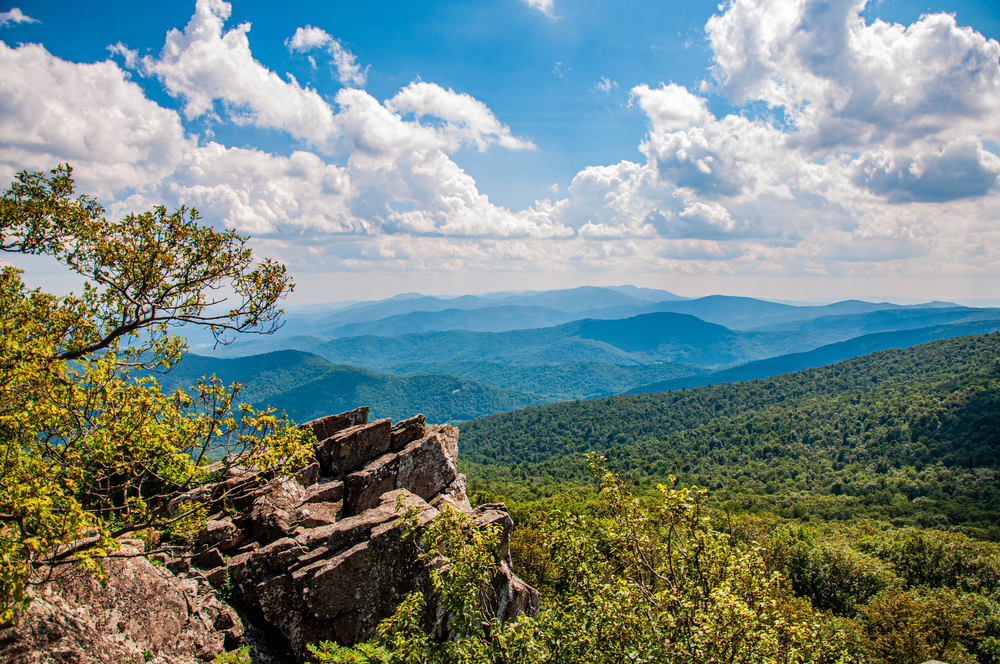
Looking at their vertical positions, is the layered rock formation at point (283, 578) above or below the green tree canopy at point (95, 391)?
below

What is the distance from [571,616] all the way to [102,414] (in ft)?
38.4

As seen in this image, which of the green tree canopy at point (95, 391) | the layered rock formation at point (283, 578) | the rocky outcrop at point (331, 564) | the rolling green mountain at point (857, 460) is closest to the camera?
the green tree canopy at point (95, 391)

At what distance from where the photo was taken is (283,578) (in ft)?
51.5

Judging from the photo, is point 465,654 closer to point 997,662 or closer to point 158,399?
point 158,399

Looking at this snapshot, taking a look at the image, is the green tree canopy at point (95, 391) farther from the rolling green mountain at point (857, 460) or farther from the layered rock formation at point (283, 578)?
the rolling green mountain at point (857, 460)

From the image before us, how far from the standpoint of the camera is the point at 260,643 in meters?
15.1

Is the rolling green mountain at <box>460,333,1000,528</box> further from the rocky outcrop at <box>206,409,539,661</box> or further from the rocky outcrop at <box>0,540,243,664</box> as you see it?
the rocky outcrop at <box>0,540,243,664</box>

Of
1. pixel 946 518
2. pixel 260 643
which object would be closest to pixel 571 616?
pixel 260 643

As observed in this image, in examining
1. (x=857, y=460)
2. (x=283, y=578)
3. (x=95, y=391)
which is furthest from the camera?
(x=857, y=460)

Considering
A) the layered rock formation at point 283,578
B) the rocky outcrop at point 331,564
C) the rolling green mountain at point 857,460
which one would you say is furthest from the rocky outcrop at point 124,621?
the rolling green mountain at point 857,460

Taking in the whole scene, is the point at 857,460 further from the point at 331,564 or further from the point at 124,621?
the point at 124,621

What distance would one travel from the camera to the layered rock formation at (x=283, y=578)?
1178cm

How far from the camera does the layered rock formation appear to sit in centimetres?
1178

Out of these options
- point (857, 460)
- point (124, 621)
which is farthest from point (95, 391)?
point (857, 460)
